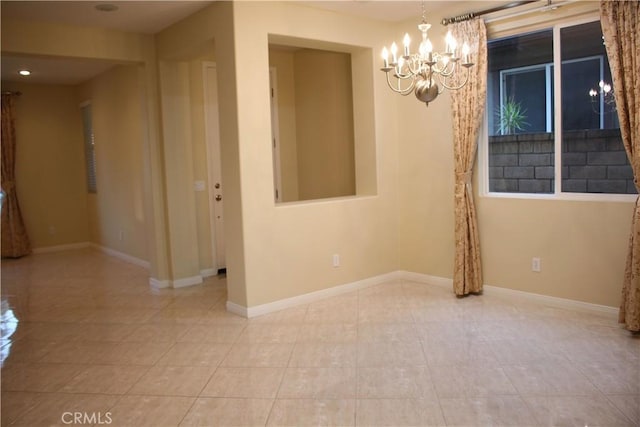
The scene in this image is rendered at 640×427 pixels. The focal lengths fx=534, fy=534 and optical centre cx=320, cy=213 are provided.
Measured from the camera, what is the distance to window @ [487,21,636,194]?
432 cm

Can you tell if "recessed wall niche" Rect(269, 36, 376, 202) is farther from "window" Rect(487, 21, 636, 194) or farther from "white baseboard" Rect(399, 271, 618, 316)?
"window" Rect(487, 21, 636, 194)

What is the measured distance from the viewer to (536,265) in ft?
15.4

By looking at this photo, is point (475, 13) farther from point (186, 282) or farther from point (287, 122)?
point (186, 282)

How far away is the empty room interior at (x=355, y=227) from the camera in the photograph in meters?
3.19

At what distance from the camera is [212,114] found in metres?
6.19

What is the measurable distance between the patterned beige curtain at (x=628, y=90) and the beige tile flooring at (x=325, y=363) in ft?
0.93

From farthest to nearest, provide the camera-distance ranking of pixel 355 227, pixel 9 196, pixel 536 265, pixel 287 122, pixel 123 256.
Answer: pixel 9 196, pixel 123 256, pixel 287 122, pixel 355 227, pixel 536 265

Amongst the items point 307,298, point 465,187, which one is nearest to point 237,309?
point 307,298

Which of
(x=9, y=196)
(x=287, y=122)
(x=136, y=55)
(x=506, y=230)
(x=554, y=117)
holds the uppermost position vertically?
(x=136, y=55)

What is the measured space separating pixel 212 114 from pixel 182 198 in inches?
42.9

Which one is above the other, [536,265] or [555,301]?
[536,265]

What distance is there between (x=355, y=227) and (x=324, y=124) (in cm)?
147

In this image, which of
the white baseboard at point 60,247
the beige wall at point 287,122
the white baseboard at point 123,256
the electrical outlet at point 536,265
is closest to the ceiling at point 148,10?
the beige wall at point 287,122

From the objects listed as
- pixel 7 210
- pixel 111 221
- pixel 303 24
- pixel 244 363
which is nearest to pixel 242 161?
pixel 303 24
